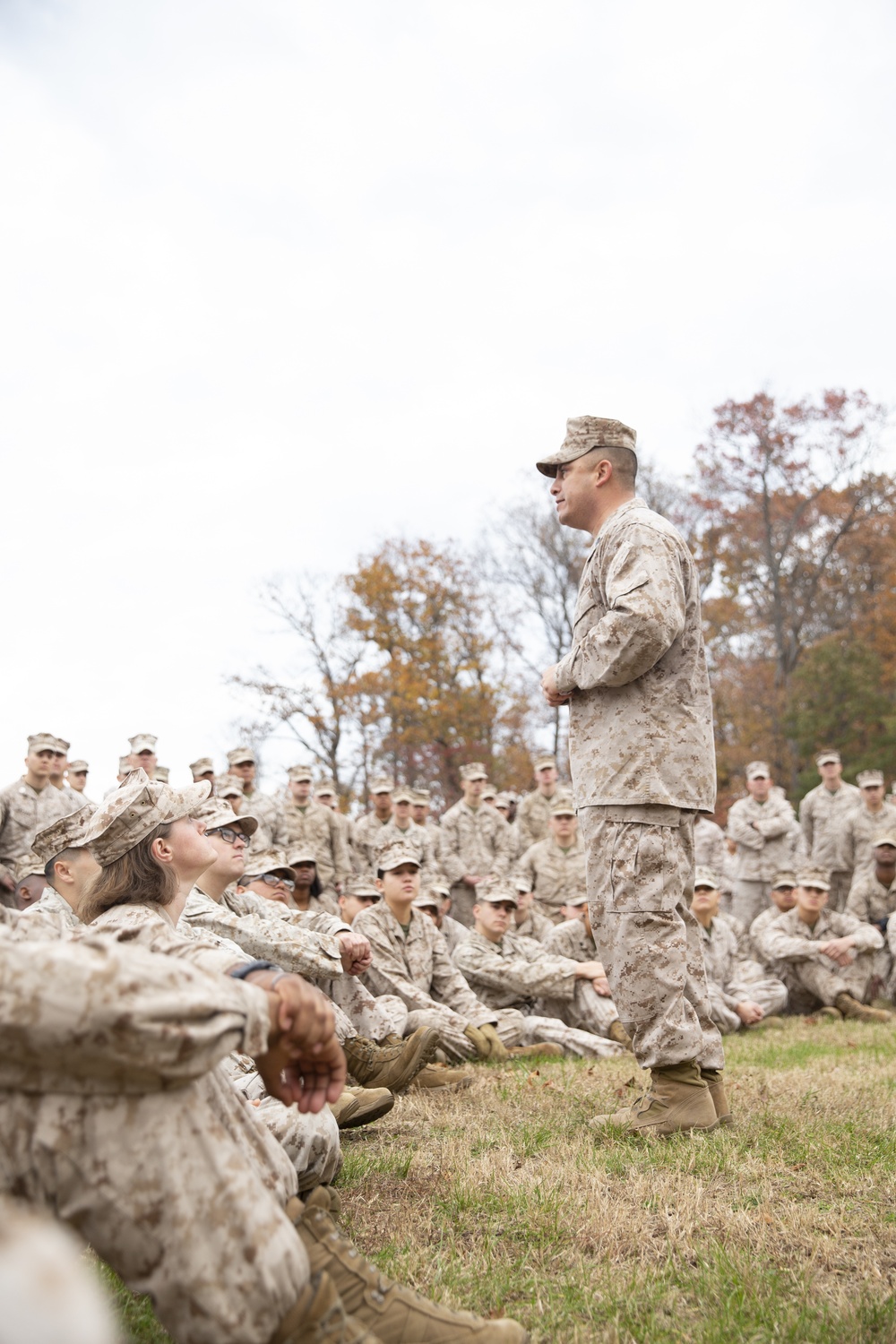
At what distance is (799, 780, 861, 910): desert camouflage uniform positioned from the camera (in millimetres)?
13656

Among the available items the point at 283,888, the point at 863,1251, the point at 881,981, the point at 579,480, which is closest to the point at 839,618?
the point at 881,981

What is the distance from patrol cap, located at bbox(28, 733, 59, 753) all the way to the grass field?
23.1 ft

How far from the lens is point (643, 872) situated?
170 inches

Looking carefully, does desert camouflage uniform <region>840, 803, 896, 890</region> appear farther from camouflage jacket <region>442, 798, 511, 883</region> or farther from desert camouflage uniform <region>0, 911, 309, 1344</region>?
desert camouflage uniform <region>0, 911, 309, 1344</region>

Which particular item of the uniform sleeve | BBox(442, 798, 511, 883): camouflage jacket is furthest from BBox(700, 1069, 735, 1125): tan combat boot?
BBox(442, 798, 511, 883): camouflage jacket

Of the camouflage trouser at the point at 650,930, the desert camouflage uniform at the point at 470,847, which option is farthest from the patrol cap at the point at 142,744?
the camouflage trouser at the point at 650,930

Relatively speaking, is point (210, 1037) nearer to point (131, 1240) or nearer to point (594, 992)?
point (131, 1240)

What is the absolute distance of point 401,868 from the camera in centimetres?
817

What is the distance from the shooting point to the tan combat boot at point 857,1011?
9.98 metres

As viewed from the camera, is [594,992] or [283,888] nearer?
[283,888]

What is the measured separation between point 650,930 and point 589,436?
209 centimetres

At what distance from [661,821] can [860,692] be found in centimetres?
2290

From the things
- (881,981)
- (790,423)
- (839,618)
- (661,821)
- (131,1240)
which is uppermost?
(790,423)

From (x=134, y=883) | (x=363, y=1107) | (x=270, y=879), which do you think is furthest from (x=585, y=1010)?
(x=134, y=883)
